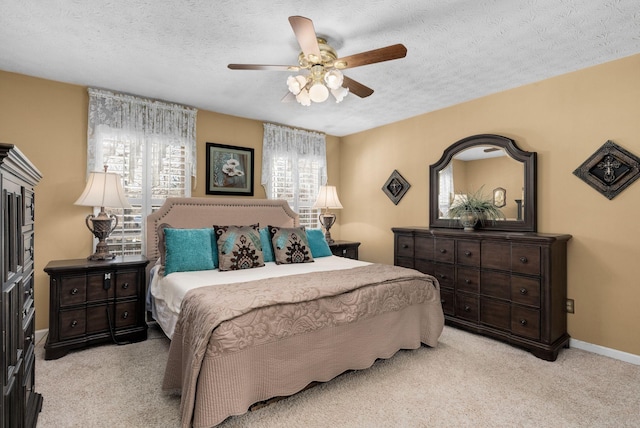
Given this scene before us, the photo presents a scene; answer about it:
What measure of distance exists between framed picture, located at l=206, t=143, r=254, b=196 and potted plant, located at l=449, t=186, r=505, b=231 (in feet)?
9.07

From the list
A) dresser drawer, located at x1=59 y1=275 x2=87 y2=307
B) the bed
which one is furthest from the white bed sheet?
dresser drawer, located at x1=59 y1=275 x2=87 y2=307

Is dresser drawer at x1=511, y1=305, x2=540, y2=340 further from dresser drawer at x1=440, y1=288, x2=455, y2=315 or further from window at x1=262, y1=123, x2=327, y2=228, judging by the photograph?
window at x1=262, y1=123, x2=327, y2=228

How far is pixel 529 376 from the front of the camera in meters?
2.53

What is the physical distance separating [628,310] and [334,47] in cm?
331

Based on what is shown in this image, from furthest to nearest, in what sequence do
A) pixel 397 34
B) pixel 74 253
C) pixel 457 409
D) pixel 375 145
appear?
1. pixel 375 145
2. pixel 74 253
3. pixel 397 34
4. pixel 457 409

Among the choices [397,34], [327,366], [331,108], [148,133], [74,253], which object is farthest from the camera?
[331,108]

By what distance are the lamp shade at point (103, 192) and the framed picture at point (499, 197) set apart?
3.86 meters

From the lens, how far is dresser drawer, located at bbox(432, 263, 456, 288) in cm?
360

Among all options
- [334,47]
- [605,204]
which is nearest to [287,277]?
[334,47]

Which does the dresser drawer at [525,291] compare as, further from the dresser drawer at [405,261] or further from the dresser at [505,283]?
the dresser drawer at [405,261]

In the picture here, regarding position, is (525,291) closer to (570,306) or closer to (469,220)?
(570,306)

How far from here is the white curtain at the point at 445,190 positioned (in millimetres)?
4020

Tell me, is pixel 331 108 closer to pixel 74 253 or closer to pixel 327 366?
pixel 327 366

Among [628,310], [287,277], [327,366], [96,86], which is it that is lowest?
[327,366]
